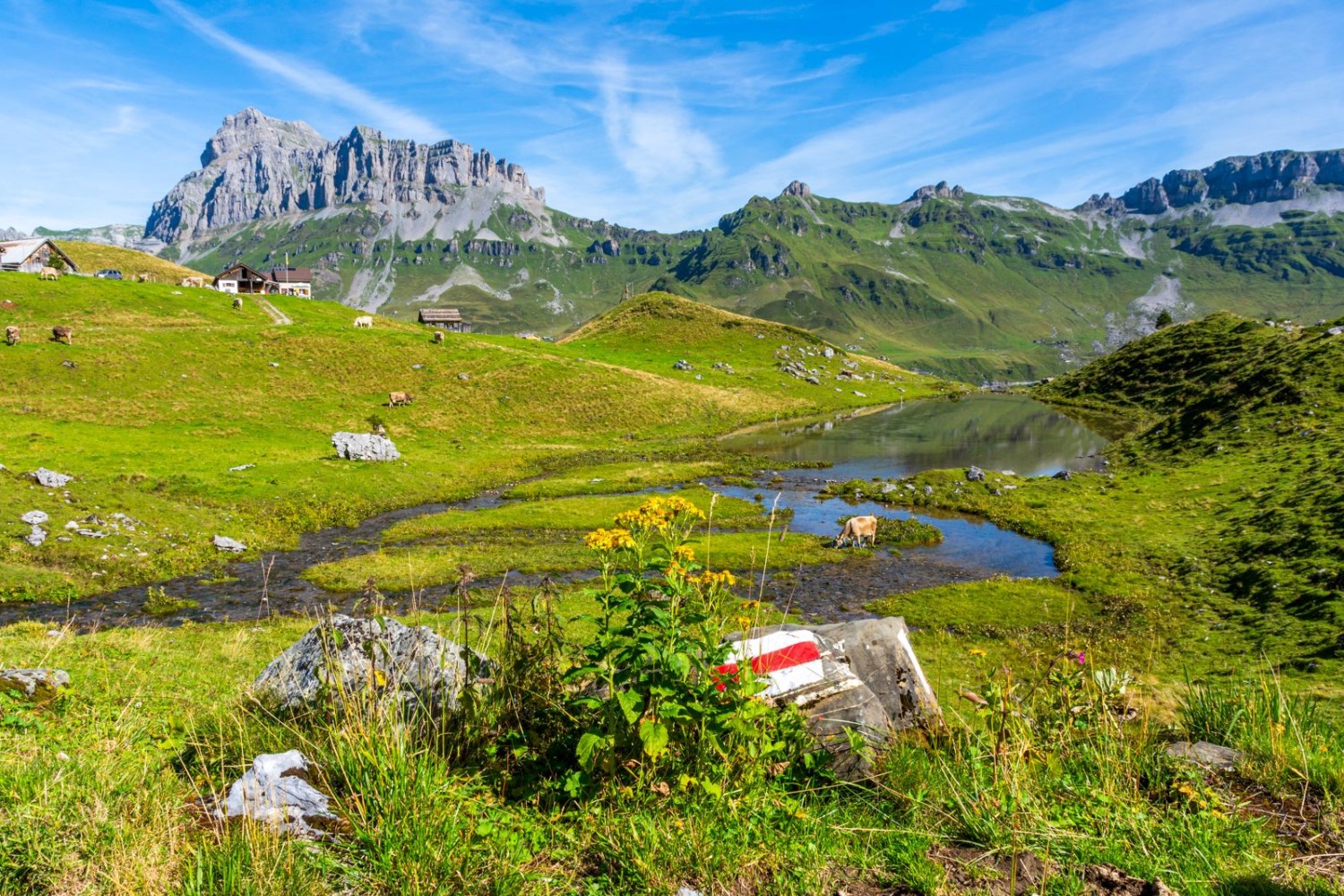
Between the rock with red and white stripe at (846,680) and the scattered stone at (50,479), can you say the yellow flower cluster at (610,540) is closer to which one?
the rock with red and white stripe at (846,680)

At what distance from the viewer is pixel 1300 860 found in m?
4.90

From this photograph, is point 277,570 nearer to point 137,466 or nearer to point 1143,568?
point 137,466

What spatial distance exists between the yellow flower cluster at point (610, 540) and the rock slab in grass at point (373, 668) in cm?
203

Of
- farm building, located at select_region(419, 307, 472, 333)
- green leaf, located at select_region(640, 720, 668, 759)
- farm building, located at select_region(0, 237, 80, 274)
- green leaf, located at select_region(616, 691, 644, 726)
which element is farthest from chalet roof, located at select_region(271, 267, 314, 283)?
green leaf, located at select_region(640, 720, 668, 759)

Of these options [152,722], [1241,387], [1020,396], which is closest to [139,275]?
[152,722]

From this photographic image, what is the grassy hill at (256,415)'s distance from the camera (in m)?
32.0

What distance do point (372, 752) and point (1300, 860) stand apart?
7.70 m

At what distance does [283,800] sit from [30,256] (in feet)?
455

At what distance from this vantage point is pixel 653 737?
5164 millimetres

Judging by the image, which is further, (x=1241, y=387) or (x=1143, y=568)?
(x=1241, y=387)

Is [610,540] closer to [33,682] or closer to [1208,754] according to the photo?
[1208,754]

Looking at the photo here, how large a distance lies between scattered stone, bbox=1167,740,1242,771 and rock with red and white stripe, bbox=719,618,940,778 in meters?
2.48

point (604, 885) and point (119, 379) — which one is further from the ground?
point (119, 379)

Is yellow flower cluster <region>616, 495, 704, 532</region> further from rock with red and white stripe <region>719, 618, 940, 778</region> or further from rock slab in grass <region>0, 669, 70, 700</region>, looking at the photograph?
rock slab in grass <region>0, 669, 70, 700</region>
